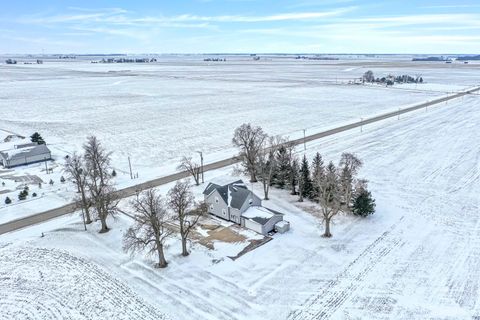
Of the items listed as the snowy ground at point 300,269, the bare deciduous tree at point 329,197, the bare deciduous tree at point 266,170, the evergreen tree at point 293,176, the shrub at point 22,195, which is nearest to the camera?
the snowy ground at point 300,269

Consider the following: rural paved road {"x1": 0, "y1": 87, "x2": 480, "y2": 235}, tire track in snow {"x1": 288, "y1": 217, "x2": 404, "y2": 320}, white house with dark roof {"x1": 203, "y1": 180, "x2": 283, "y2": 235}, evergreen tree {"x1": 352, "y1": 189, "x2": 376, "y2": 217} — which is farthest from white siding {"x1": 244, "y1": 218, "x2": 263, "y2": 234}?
rural paved road {"x1": 0, "y1": 87, "x2": 480, "y2": 235}

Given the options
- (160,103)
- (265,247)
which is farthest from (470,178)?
(160,103)

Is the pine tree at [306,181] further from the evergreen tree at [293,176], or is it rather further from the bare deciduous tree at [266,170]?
the bare deciduous tree at [266,170]

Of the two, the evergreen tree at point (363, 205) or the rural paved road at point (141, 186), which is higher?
the rural paved road at point (141, 186)

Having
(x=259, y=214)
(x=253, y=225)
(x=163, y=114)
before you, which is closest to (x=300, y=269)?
(x=253, y=225)

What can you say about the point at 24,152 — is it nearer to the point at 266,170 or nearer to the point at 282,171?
the point at 266,170

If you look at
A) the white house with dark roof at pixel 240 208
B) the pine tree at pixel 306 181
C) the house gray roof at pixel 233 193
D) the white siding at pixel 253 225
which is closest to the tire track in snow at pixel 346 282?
the white house with dark roof at pixel 240 208

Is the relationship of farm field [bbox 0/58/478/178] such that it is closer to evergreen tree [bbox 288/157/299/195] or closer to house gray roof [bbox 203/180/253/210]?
house gray roof [bbox 203/180/253/210]
